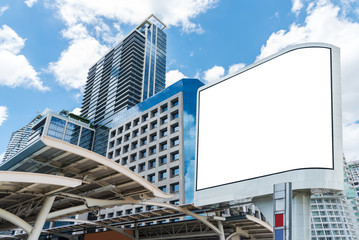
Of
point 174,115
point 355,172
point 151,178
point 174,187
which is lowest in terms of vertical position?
point 174,187

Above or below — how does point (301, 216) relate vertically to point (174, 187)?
below

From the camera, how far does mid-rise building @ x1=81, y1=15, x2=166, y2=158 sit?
123m

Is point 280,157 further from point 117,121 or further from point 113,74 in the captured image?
point 113,74

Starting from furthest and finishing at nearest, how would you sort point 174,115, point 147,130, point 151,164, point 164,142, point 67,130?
point 67,130 < point 147,130 < point 151,164 < point 174,115 < point 164,142

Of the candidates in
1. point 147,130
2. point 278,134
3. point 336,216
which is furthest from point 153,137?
point 336,216

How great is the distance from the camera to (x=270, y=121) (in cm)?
1124

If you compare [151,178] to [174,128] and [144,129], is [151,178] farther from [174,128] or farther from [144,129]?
[144,129]

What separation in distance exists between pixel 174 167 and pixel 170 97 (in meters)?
14.5

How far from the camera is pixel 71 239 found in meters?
41.8

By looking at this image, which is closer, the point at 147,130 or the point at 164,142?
the point at 164,142

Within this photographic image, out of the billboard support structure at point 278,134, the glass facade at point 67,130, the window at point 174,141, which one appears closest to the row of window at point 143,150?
the window at point 174,141

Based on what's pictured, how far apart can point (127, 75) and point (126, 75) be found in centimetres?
62

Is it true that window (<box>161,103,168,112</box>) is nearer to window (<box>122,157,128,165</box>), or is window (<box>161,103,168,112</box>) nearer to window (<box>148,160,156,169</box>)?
window (<box>148,160,156,169</box>)

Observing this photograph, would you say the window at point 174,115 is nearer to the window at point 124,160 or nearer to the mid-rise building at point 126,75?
the window at point 124,160
